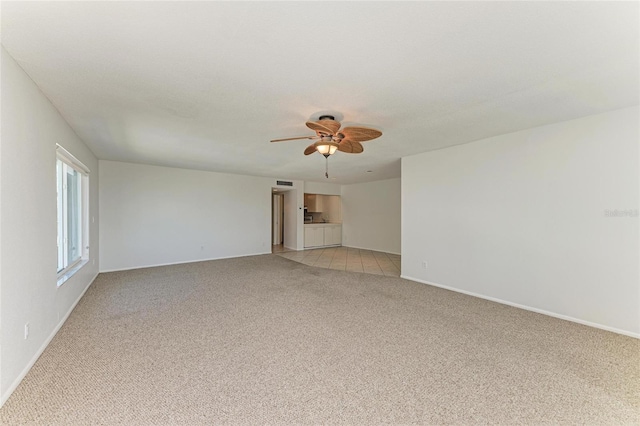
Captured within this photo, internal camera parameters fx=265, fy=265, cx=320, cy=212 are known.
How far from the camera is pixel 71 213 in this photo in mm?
4008

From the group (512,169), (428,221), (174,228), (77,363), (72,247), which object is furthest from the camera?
(174,228)

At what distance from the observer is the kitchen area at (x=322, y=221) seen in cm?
928

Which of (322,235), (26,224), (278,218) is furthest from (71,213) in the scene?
(322,235)

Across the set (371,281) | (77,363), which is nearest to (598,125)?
(371,281)

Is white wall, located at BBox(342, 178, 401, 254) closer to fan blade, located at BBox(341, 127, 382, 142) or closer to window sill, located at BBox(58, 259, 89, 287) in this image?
fan blade, located at BBox(341, 127, 382, 142)

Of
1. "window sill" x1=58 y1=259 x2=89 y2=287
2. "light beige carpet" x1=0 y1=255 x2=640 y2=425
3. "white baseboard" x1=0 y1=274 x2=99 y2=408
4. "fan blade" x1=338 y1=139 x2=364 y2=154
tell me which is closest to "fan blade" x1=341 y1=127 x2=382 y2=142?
"fan blade" x1=338 y1=139 x2=364 y2=154

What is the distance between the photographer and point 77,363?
2227 millimetres

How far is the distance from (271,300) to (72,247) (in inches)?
122

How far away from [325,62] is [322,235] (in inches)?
307

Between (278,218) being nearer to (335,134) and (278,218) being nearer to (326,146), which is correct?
(326,146)

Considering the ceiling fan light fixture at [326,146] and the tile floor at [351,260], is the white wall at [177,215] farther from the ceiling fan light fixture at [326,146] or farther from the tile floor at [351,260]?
the ceiling fan light fixture at [326,146]

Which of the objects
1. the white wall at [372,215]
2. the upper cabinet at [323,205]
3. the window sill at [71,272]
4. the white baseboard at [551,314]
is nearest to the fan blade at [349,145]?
the white baseboard at [551,314]

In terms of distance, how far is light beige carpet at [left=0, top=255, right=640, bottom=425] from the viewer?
1.69m

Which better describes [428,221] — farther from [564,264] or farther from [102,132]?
[102,132]
